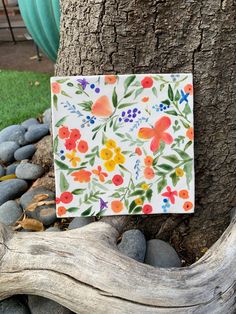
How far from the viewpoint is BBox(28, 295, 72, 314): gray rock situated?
4.16ft

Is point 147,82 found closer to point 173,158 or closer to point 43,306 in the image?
point 173,158

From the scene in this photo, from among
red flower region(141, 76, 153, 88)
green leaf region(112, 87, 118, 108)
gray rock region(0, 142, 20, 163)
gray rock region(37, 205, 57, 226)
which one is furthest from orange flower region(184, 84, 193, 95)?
gray rock region(0, 142, 20, 163)

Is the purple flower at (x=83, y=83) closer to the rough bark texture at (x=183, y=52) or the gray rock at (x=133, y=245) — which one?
the rough bark texture at (x=183, y=52)

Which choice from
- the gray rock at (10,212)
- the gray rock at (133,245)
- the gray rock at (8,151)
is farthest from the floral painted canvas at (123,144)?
the gray rock at (8,151)

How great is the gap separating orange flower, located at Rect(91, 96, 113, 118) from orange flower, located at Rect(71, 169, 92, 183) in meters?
0.18

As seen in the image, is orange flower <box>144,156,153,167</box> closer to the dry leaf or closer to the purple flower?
the purple flower

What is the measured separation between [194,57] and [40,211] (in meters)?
0.77

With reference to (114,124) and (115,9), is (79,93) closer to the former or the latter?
(114,124)

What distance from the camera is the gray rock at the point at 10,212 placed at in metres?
1.58

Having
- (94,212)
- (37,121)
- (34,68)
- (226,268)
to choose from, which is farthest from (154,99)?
(34,68)

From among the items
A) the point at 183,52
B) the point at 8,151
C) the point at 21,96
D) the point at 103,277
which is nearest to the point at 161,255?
the point at 103,277

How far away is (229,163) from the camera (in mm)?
1421

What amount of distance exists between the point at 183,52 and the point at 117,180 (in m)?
0.43

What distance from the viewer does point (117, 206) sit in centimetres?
135
